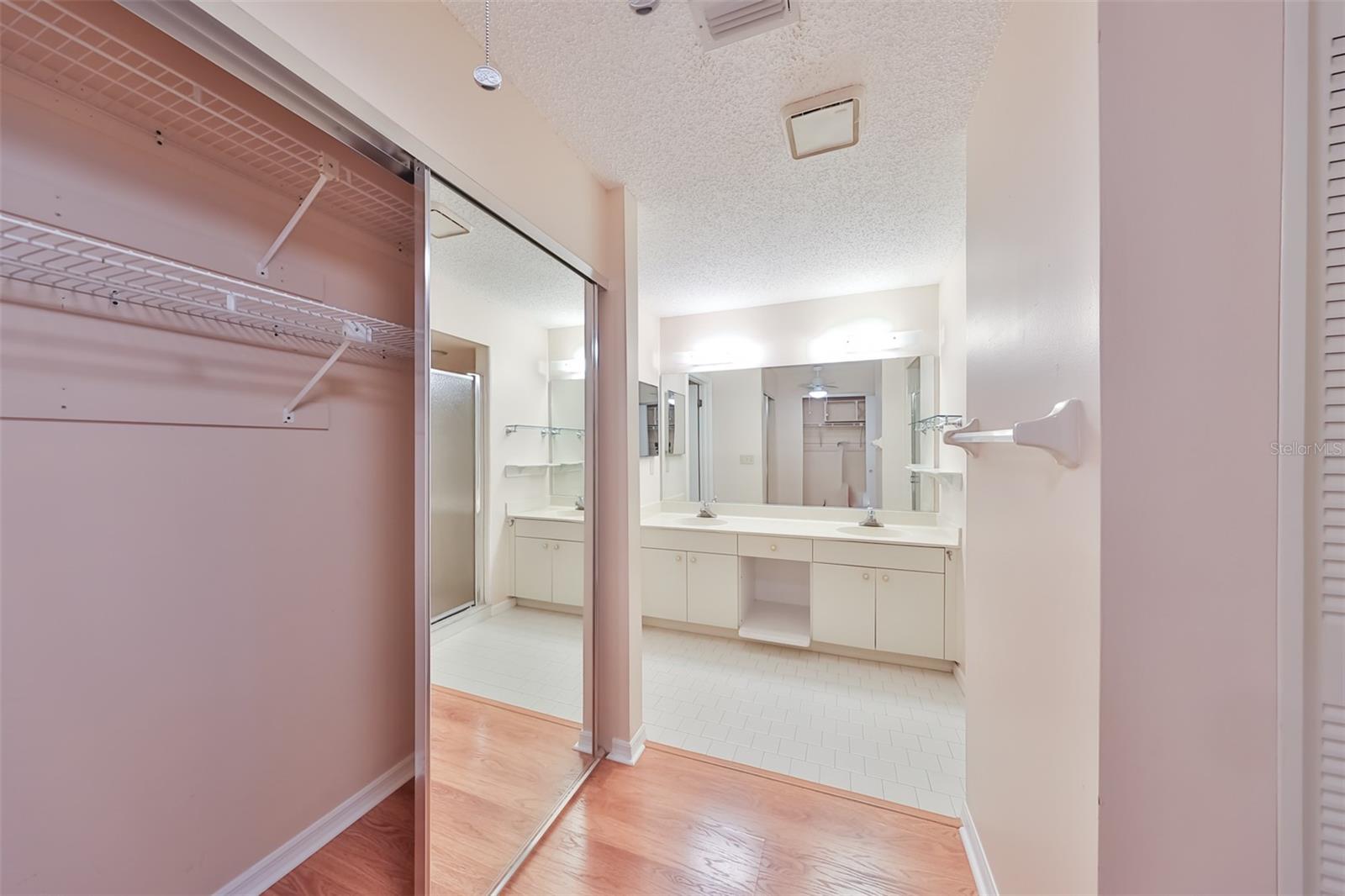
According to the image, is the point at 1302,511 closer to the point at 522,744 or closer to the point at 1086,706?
the point at 1086,706

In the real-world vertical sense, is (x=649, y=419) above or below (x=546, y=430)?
above

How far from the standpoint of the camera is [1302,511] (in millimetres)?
661

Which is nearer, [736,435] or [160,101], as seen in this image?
[160,101]

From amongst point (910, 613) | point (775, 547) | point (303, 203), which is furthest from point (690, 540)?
point (303, 203)

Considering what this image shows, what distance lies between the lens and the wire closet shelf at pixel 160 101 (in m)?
0.77

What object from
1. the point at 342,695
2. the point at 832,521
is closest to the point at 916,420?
the point at 832,521

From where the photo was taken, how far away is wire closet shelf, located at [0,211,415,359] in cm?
79

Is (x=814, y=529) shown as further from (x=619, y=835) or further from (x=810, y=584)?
(x=619, y=835)

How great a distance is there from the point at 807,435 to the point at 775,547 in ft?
3.13

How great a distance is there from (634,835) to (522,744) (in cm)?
50

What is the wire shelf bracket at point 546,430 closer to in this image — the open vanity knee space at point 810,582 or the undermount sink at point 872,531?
the open vanity knee space at point 810,582

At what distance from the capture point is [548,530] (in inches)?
69.7

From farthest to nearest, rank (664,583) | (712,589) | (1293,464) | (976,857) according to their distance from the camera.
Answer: (664,583) → (712,589) → (976,857) → (1293,464)

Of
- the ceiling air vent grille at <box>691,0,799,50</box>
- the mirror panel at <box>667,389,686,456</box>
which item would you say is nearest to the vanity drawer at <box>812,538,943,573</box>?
the mirror panel at <box>667,389,686,456</box>
